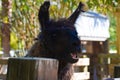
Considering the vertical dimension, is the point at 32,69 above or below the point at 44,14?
below

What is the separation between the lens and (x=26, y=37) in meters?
8.30

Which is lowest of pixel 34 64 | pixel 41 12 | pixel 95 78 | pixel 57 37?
pixel 95 78

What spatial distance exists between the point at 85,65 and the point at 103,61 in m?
0.83

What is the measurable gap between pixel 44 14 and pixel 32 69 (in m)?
1.23

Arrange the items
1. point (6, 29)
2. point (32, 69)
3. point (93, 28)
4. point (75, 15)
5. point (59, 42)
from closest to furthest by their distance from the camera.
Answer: point (32, 69) < point (59, 42) < point (75, 15) < point (93, 28) < point (6, 29)

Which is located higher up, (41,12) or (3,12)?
(3,12)

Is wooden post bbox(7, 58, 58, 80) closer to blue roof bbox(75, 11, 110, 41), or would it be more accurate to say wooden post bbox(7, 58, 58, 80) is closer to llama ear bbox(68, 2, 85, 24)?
llama ear bbox(68, 2, 85, 24)

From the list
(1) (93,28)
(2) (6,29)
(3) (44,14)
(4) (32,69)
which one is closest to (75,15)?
(3) (44,14)

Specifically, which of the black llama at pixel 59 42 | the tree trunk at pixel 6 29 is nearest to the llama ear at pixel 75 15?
the black llama at pixel 59 42

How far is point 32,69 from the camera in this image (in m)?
1.64

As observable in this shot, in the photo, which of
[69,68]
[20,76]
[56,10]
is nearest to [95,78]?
[56,10]

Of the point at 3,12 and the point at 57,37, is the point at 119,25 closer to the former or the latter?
A: the point at 3,12

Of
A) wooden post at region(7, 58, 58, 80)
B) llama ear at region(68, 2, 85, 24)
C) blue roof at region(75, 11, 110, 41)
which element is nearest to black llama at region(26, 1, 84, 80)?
llama ear at region(68, 2, 85, 24)

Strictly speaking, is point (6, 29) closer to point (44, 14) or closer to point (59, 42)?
point (44, 14)
